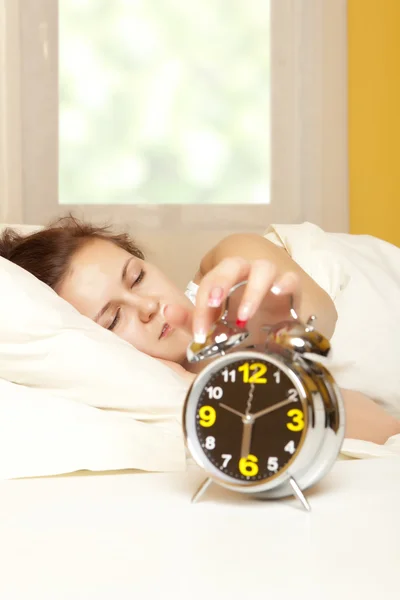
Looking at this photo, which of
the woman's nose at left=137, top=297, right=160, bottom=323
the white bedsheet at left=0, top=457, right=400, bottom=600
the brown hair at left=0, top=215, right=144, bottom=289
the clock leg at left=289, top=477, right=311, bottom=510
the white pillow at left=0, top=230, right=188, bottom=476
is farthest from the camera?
the brown hair at left=0, top=215, right=144, bottom=289

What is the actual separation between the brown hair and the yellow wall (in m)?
1.28

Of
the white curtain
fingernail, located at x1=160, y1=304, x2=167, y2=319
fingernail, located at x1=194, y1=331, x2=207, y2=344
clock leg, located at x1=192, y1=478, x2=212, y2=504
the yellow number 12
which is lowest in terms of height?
clock leg, located at x1=192, y1=478, x2=212, y2=504

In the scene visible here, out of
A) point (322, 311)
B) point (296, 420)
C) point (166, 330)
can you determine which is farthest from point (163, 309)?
point (296, 420)

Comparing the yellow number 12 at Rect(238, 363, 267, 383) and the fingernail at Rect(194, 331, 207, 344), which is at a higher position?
the fingernail at Rect(194, 331, 207, 344)

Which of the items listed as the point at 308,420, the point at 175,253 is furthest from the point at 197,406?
the point at 175,253

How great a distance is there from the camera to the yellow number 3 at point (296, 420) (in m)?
0.79

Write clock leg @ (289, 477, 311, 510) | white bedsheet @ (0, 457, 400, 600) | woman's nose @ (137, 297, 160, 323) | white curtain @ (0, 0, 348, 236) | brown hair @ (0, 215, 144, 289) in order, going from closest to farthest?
1. white bedsheet @ (0, 457, 400, 600)
2. clock leg @ (289, 477, 311, 510)
3. woman's nose @ (137, 297, 160, 323)
4. brown hair @ (0, 215, 144, 289)
5. white curtain @ (0, 0, 348, 236)

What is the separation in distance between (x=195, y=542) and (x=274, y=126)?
8.02 ft

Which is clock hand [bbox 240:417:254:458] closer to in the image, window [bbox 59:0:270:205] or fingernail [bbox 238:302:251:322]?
fingernail [bbox 238:302:251:322]

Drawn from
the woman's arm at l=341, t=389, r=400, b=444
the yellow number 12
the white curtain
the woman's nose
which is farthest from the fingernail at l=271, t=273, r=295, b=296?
the white curtain

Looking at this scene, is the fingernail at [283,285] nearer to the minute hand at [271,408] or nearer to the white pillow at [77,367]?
the minute hand at [271,408]

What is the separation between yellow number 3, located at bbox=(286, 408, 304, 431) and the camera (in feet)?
2.59

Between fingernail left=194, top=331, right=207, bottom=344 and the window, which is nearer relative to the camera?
fingernail left=194, top=331, right=207, bottom=344

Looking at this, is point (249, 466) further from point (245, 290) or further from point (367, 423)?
point (367, 423)
